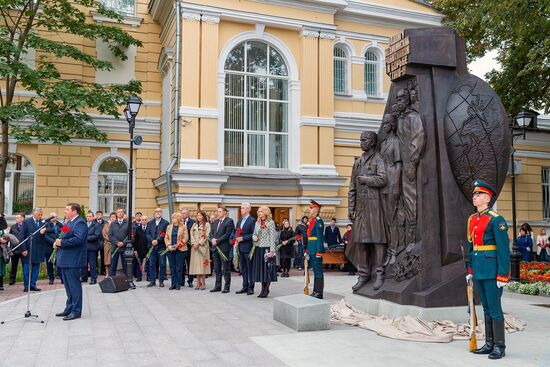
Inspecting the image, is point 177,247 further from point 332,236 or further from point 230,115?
point 230,115

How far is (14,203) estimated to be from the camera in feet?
67.3

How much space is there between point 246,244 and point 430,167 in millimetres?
5299

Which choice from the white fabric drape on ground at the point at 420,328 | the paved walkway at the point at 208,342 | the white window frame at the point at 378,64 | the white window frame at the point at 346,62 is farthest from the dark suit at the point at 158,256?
the white window frame at the point at 378,64

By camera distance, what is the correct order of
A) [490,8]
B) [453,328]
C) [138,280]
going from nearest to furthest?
[453,328] < [138,280] < [490,8]

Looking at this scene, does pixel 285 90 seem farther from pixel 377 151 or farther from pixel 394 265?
pixel 394 265

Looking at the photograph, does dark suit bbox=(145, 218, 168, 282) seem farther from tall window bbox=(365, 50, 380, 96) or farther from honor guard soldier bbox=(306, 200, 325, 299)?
tall window bbox=(365, 50, 380, 96)

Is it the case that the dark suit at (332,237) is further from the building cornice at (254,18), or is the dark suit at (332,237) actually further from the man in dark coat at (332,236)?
the building cornice at (254,18)

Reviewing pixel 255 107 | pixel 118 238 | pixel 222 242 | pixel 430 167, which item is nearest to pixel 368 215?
pixel 430 167

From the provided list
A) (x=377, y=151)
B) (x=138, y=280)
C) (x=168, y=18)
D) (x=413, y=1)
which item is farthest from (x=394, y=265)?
(x=413, y=1)

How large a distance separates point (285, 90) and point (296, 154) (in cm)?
268

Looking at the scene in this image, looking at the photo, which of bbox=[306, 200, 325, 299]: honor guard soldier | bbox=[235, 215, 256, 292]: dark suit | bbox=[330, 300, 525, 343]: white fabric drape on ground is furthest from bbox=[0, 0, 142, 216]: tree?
bbox=[330, 300, 525, 343]: white fabric drape on ground

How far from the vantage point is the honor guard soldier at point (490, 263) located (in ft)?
21.4

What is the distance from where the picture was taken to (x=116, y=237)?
15.1 meters

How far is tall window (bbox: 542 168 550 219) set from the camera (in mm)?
26812
